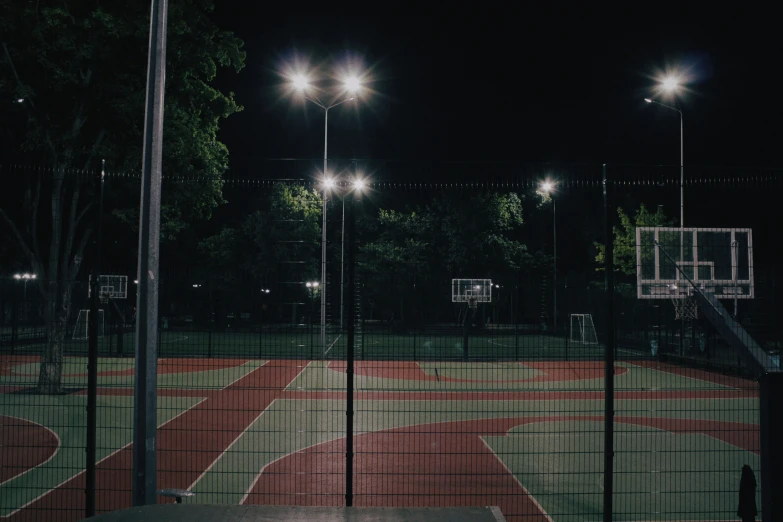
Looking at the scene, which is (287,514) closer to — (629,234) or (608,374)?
(608,374)

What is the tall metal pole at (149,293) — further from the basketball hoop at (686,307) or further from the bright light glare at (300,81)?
the basketball hoop at (686,307)

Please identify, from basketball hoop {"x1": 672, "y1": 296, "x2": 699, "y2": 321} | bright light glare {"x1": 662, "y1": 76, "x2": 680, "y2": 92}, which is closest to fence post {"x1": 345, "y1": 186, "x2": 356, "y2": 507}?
basketball hoop {"x1": 672, "y1": 296, "x2": 699, "y2": 321}

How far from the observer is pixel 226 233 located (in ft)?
142

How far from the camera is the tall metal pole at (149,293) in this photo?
5707mm

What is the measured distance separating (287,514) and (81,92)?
1423 centimetres

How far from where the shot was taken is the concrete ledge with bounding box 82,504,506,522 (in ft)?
16.8

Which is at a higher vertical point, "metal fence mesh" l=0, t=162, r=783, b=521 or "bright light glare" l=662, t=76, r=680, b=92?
"bright light glare" l=662, t=76, r=680, b=92

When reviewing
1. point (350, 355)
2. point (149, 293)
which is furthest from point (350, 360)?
point (149, 293)

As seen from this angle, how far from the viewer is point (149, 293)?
231 inches

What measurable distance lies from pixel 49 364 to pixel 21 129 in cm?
652

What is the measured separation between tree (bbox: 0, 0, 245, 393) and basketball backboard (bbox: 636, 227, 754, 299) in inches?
383

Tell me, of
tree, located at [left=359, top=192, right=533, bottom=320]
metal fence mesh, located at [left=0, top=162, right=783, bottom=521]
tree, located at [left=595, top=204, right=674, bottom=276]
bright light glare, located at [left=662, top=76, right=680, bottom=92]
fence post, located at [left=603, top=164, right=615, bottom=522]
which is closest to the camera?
fence post, located at [left=603, top=164, right=615, bottom=522]

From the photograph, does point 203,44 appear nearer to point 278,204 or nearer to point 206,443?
point 206,443

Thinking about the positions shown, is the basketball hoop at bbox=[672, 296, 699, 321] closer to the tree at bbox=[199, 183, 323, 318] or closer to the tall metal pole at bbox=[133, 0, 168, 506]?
the tall metal pole at bbox=[133, 0, 168, 506]
